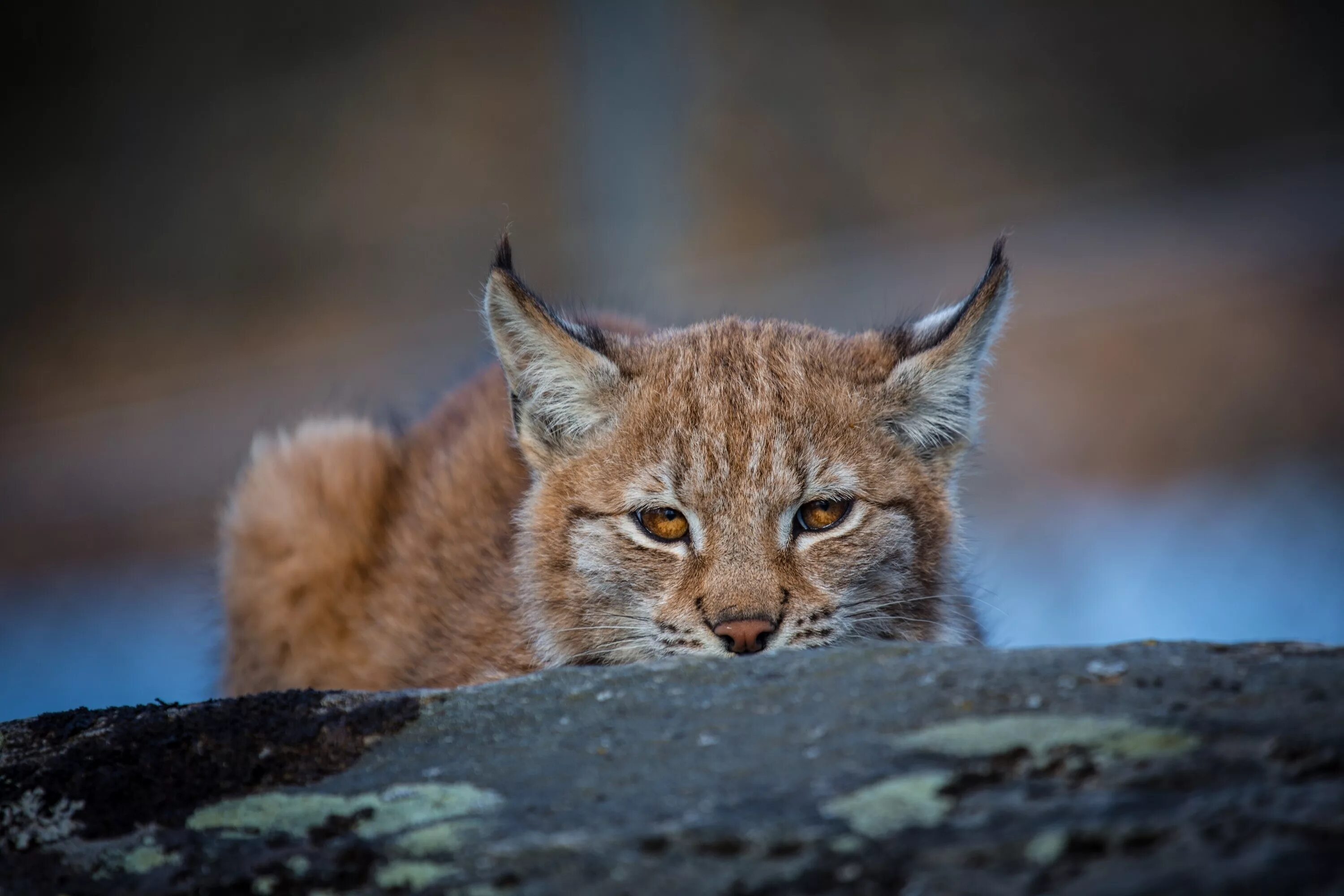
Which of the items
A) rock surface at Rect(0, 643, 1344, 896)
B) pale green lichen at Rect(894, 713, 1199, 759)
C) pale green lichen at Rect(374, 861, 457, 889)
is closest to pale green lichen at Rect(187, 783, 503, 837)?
rock surface at Rect(0, 643, 1344, 896)

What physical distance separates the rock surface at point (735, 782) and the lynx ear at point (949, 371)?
167cm

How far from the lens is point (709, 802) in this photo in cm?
233

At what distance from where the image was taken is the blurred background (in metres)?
13.5

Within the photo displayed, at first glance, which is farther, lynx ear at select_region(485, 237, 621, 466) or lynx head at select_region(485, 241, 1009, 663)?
lynx ear at select_region(485, 237, 621, 466)

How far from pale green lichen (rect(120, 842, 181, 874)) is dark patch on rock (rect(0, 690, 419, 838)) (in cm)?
13

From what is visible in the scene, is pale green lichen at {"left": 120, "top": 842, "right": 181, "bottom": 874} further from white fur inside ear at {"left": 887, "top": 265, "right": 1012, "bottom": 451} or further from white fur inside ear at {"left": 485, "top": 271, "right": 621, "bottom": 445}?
white fur inside ear at {"left": 887, "top": 265, "right": 1012, "bottom": 451}

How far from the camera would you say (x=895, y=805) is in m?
2.19

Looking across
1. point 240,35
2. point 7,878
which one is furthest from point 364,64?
point 7,878

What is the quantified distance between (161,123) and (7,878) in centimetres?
2013

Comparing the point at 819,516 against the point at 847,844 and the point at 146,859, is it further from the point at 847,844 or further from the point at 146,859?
the point at 146,859

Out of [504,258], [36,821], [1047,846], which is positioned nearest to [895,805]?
[1047,846]

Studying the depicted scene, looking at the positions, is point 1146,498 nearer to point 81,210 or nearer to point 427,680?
point 427,680

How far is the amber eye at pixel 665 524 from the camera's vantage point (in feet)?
14.2

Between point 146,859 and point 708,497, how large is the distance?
2.19 meters
